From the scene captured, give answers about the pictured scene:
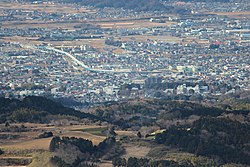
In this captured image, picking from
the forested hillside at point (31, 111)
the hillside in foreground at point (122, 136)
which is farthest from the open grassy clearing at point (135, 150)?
the forested hillside at point (31, 111)

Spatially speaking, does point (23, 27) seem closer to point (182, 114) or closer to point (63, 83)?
point (63, 83)

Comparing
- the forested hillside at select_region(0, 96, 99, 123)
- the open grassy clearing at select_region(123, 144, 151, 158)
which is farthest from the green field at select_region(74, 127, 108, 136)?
the forested hillside at select_region(0, 96, 99, 123)

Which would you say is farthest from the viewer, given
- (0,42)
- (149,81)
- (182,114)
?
(0,42)

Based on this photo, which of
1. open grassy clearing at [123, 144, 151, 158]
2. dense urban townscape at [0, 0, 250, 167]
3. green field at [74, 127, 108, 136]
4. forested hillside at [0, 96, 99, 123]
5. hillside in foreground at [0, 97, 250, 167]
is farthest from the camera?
forested hillside at [0, 96, 99, 123]

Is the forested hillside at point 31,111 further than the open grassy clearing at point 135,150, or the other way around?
the forested hillside at point 31,111

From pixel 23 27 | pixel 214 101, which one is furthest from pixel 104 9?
pixel 214 101

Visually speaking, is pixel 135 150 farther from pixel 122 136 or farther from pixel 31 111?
pixel 31 111

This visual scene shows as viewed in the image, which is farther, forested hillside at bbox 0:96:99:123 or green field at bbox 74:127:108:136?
forested hillside at bbox 0:96:99:123

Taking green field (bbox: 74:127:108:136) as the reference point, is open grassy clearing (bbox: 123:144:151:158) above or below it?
above

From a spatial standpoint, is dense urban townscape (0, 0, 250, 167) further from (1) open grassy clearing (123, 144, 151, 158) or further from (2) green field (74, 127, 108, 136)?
(2) green field (74, 127, 108, 136)

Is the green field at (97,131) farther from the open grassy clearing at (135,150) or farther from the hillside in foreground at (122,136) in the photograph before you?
the open grassy clearing at (135,150)

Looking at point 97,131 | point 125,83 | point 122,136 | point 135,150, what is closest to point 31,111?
point 97,131
